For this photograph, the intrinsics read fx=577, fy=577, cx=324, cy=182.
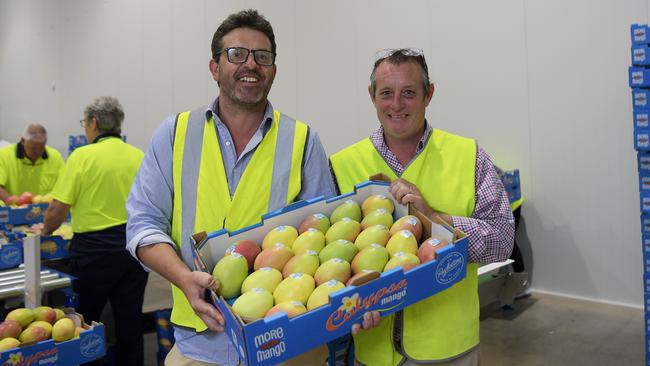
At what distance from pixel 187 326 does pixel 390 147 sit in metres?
0.84

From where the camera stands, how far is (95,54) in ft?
33.1

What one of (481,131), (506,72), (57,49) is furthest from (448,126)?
(57,49)

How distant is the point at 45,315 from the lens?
2477 mm

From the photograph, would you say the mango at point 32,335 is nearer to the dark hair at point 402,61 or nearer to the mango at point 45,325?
the mango at point 45,325

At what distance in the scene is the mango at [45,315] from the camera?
8.09 ft

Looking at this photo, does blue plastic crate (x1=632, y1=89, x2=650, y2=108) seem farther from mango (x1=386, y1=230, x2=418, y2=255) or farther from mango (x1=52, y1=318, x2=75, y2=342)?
mango (x1=52, y1=318, x2=75, y2=342)


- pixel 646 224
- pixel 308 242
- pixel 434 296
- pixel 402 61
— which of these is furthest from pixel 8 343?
pixel 646 224

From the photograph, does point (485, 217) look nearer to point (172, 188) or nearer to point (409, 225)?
point (409, 225)

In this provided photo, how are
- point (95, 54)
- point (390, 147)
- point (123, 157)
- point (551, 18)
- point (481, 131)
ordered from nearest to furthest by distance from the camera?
point (390, 147) → point (123, 157) → point (551, 18) → point (481, 131) → point (95, 54)

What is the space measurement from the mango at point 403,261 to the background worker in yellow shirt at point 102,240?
268 centimetres

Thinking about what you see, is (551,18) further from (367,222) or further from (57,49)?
(57,49)

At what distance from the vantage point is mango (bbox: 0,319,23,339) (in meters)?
2.31

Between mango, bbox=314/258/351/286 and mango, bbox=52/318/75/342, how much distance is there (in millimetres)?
1481

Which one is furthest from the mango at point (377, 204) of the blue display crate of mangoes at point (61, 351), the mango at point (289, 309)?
the blue display crate of mangoes at point (61, 351)
